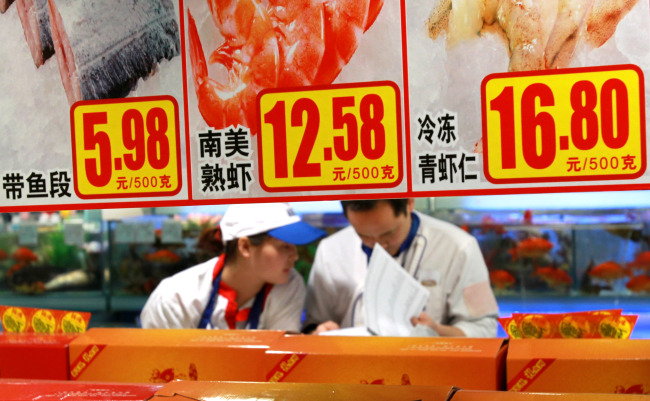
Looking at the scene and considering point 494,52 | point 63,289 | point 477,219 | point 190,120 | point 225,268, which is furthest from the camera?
point 63,289

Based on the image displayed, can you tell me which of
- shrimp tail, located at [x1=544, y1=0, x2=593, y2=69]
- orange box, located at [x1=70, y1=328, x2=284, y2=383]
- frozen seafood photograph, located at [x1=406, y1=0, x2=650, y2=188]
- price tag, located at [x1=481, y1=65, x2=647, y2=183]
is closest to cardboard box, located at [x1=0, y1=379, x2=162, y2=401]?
orange box, located at [x1=70, y1=328, x2=284, y2=383]

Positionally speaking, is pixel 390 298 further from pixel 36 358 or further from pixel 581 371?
pixel 36 358

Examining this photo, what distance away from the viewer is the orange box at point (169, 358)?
1.52 m

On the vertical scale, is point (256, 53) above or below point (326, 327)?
above

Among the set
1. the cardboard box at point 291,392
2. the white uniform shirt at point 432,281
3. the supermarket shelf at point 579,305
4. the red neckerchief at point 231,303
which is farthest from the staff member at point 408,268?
the cardboard box at point 291,392

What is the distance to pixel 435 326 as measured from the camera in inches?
95.5

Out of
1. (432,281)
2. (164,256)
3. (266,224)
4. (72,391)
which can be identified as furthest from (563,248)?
(72,391)

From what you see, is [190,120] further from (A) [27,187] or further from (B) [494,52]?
(B) [494,52]

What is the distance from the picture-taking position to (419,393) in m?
1.14

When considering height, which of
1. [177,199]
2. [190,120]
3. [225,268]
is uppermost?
[190,120]

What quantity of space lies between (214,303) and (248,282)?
15 centimetres

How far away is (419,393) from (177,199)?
24.2 inches

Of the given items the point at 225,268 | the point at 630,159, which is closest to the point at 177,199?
the point at 630,159

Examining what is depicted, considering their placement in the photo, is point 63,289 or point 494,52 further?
point 63,289
